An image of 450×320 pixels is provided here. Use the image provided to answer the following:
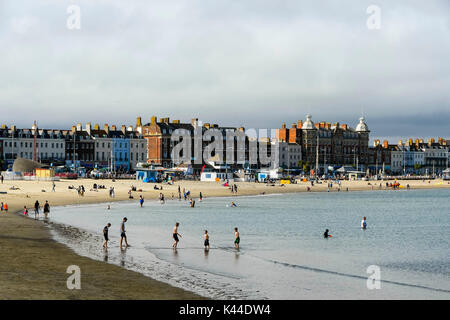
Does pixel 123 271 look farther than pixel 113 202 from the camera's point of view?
No

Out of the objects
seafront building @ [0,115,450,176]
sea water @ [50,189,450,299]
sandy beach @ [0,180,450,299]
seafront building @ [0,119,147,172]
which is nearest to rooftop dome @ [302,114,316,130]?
seafront building @ [0,115,450,176]

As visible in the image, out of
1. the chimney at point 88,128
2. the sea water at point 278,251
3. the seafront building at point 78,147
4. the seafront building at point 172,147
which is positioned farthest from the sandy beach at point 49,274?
the chimney at point 88,128

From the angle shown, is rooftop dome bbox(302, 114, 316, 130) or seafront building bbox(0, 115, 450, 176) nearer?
seafront building bbox(0, 115, 450, 176)

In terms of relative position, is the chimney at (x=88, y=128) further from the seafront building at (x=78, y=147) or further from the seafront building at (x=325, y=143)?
the seafront building at (x=325, y=143)

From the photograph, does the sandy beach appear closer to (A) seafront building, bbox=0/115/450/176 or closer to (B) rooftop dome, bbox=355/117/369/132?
(A) seafront building, bbox=0/115/450/176

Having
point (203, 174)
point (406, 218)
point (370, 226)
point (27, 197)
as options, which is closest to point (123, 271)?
point (370, 226)

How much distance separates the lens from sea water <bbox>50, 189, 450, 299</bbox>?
24859mm

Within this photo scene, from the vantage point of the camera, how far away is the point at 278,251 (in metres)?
35.1

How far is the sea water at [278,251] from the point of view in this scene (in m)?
24.9

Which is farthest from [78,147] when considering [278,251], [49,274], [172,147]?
[49,274]

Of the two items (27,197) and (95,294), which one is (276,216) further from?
(95,294)

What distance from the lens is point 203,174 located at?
12356cm
